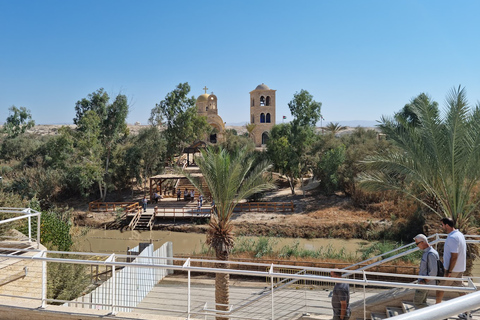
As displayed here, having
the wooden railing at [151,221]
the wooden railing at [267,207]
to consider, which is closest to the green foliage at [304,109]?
the wooden railing at [267,207]

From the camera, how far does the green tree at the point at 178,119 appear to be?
35125 mm

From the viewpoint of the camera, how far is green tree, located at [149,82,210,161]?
35.1m

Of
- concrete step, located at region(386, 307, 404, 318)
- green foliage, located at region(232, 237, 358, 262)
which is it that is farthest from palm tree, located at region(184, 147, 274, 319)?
green foliage, located at region(232, 237, 358, 262)

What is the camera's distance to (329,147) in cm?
3347

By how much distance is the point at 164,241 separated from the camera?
23.8 metres

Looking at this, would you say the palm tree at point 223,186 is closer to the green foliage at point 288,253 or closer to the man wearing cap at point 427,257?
the man wearing cap at point 427,257

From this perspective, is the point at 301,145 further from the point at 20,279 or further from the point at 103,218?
the point at 20,279

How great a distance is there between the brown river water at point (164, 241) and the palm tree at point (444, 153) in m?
11.8

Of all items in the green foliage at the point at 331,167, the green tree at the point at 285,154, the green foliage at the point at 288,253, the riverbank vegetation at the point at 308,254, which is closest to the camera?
the riverbank vegetation at the point at 308,254

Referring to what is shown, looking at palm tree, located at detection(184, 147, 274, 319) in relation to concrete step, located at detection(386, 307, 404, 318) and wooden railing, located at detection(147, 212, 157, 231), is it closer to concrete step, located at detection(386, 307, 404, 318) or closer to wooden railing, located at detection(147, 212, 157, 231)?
concrete step, located at detection(386, 307, 404, 318)

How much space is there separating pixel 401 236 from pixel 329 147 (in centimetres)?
1247

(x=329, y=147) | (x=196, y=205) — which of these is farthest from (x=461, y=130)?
(x=329, y=147)

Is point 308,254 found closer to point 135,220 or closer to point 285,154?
point 135,220

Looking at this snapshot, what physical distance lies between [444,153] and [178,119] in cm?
2818
